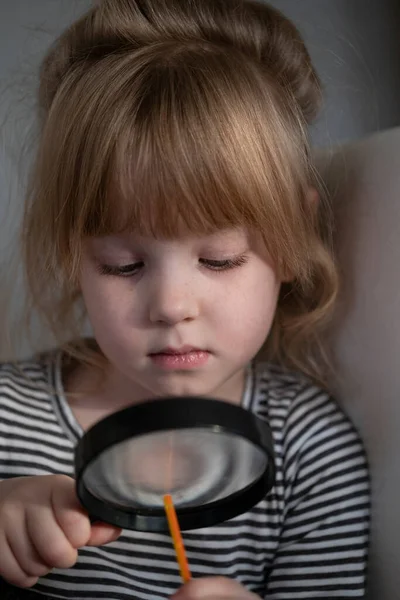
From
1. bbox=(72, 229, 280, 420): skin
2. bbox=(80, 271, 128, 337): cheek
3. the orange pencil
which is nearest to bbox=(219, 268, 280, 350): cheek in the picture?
bbox=(72, 229, 280, 420): skin

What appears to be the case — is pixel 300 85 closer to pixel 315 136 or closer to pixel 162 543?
pixel 315 136

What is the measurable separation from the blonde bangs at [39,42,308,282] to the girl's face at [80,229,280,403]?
2 cm

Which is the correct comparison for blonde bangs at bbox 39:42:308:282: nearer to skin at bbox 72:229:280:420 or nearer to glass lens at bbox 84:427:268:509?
skin at bbox 72:229:280:420

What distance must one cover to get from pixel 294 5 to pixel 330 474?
58 centimetres

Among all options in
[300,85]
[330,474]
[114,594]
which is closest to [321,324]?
[330,474]

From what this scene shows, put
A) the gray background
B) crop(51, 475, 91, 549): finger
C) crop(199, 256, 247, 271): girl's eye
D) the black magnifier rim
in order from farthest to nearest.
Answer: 1. the gray background
2. crop(199, 256, 247, 271): girl's eye
3. crop(51, 475, 91, 549): finger
4. the black magnifier rim

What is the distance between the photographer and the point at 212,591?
2.24 feet

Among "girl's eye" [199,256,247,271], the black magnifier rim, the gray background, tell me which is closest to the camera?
the black magnifier rim

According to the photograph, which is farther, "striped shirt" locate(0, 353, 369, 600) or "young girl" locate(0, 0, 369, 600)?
→ "striped shirt" locate(0, 353, 369, 600)

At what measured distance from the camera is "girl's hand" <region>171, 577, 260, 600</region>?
0.66 meters

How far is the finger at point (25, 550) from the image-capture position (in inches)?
29.4

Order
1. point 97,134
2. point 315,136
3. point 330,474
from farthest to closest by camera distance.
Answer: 1. point 315,136
2. point 330,474
3. point 97,134

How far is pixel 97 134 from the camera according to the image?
794mm

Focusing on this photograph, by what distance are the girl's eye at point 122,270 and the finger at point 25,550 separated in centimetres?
25
